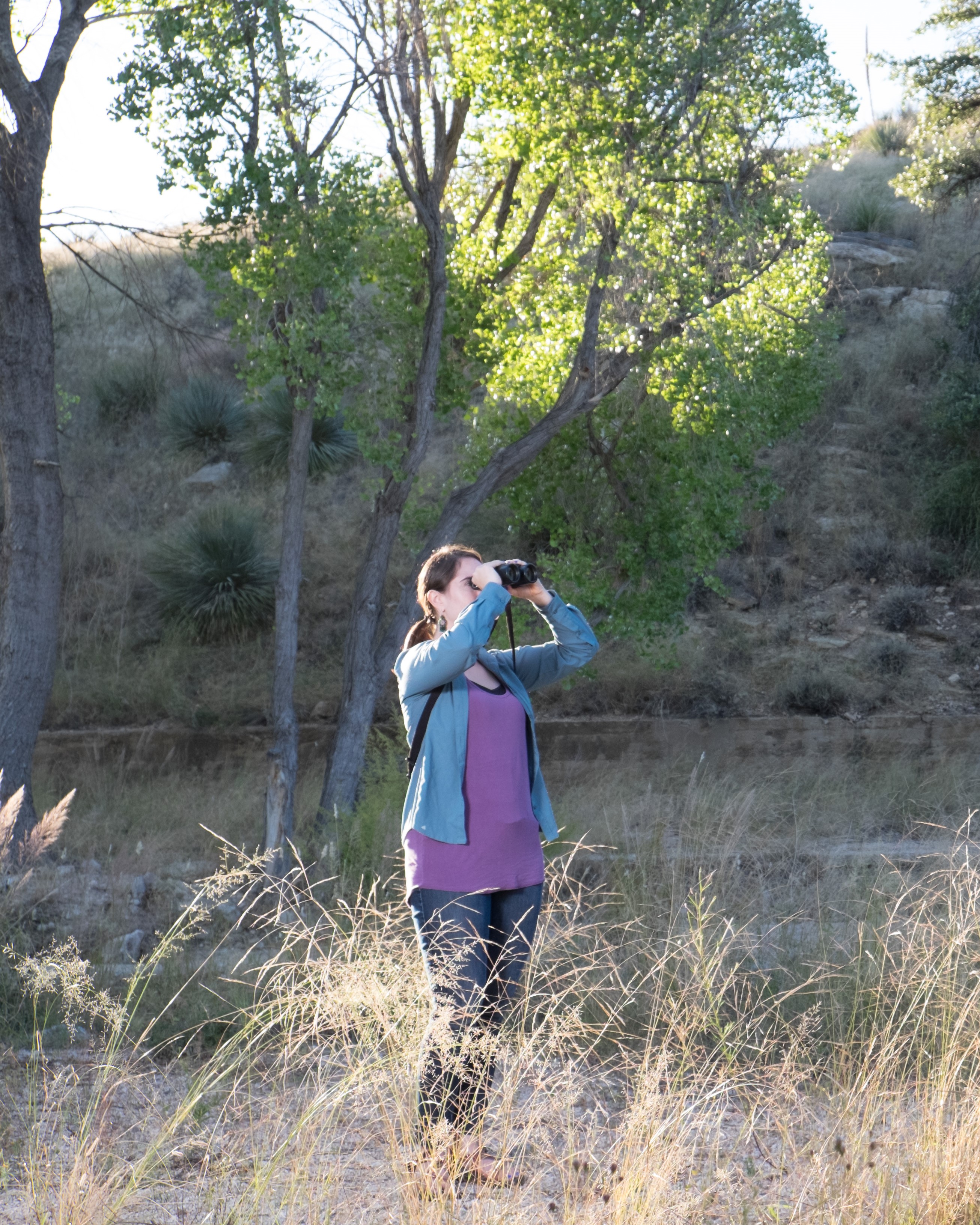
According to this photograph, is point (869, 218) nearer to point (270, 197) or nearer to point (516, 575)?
point (270, 197)

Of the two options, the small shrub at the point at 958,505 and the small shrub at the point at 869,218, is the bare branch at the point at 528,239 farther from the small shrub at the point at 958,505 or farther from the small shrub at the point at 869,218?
the small shrub at the point at 869,218

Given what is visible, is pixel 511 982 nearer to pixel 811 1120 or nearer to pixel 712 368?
pixel 811 1120

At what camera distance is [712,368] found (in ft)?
30.6

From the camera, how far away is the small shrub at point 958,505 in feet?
58.5

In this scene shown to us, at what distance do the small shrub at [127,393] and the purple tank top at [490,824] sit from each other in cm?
2003

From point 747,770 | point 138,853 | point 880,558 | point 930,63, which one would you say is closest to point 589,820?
point 138,853

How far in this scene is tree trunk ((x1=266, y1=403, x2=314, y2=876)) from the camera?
8.93m

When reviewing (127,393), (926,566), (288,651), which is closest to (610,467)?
(288,651)

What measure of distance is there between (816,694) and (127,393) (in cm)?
1453

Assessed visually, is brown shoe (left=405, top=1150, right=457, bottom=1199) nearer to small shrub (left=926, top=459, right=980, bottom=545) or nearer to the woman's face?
the woman's face

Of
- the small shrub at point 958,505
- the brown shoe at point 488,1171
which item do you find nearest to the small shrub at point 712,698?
the small shrub at point 958,505

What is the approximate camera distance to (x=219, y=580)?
53.8 ft

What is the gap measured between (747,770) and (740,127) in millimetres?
7219

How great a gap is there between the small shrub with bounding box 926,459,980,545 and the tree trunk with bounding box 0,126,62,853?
14.4 m
